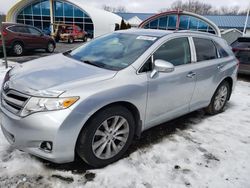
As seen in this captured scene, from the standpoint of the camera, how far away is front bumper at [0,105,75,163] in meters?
2.08

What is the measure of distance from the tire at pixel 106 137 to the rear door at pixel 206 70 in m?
1.48

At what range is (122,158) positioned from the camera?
280 cm

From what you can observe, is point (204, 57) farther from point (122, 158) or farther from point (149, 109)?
point (122, 158)

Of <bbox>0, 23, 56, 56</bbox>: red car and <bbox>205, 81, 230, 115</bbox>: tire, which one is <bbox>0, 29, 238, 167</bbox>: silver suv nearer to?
<bbox>205, 81, 230, 115</bbox>: tire

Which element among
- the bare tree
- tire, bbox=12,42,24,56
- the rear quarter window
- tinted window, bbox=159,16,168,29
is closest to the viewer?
the rear quarter window

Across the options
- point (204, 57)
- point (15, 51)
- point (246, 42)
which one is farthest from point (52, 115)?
point (15, 51)

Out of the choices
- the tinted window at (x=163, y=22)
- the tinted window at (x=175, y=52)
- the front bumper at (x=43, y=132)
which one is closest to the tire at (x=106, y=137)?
the front bumper at (x=43, y=132)

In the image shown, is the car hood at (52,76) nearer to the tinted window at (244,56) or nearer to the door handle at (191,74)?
the door handle at (191,74)

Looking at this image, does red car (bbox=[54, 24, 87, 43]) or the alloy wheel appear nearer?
the alloy wheel

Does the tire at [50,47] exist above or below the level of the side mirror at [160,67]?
below

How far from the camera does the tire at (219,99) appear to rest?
4266 mm

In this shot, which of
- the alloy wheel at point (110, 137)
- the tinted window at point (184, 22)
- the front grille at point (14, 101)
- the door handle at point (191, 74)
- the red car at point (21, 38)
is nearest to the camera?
the front grille at point (14, 101)

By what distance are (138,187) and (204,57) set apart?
8.20 ft

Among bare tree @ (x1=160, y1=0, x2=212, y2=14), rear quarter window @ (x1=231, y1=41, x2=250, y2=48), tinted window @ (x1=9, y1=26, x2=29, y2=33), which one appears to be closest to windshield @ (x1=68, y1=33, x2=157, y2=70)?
rear quarter window @ (x1=231, y1=41, x2=250, y2=48)
